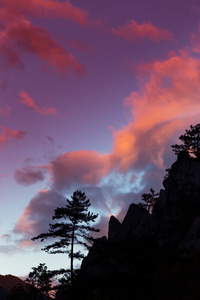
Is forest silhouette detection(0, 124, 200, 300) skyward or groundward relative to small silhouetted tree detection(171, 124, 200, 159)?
groundward

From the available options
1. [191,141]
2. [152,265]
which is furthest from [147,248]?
[191,141]

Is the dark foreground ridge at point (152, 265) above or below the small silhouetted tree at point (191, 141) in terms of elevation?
below

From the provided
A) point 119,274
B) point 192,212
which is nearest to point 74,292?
point 119,274

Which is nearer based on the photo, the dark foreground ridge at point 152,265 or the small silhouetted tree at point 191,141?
the dark foreground ridge at point 152,265

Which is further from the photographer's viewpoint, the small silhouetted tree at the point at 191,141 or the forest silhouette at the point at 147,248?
the small silhouetted tree at the point at 191,141

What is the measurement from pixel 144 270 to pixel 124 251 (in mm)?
2813

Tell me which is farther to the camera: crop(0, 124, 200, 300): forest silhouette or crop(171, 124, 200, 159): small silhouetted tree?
crop(171, 124, 200, 159): small silhouetted tree

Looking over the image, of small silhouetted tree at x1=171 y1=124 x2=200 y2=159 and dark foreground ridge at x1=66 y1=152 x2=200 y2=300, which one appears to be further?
small silhouetted tree at x1=171 y1=124 x2=200 y2=159

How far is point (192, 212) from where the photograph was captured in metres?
43.4

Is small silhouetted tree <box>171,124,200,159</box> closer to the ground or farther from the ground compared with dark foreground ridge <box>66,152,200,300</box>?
farther from the ground

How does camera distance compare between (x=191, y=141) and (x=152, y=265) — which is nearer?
(x=152, y=265)

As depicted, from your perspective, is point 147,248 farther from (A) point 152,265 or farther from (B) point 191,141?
(B) point 191,141

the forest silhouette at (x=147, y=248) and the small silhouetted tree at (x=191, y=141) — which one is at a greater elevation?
the small silhouetted tree at (x=191, y=141)

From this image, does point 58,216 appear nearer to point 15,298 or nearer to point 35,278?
point 35,278
